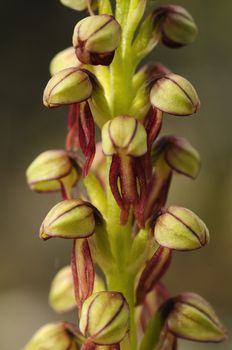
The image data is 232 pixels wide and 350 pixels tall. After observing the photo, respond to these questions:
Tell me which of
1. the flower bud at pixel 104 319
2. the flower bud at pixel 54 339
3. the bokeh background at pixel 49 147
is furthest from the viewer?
the bokeh background at pixel 49 147

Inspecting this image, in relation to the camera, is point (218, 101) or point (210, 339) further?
point (218, 101)

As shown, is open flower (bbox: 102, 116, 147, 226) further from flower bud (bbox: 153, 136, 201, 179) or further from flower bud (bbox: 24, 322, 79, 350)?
flower bud (bbox: 24, 322, 79, 350)

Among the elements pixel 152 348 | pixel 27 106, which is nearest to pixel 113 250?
pixel 152 348

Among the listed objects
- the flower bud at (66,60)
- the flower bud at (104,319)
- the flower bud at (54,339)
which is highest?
the flower bud at (66,60)

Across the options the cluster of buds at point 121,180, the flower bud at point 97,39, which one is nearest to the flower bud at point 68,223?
the cluster of buds at point 121,180

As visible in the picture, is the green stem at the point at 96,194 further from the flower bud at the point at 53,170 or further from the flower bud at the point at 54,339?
the flower bud at the point at 54,339

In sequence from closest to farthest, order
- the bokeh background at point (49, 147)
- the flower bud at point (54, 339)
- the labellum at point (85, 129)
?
1. the labellum at point (85, 129)
2. the flower bud at point (54, 339)
3. the bokeh background at point (49, 147)

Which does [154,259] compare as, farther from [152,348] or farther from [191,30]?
[191,30]
